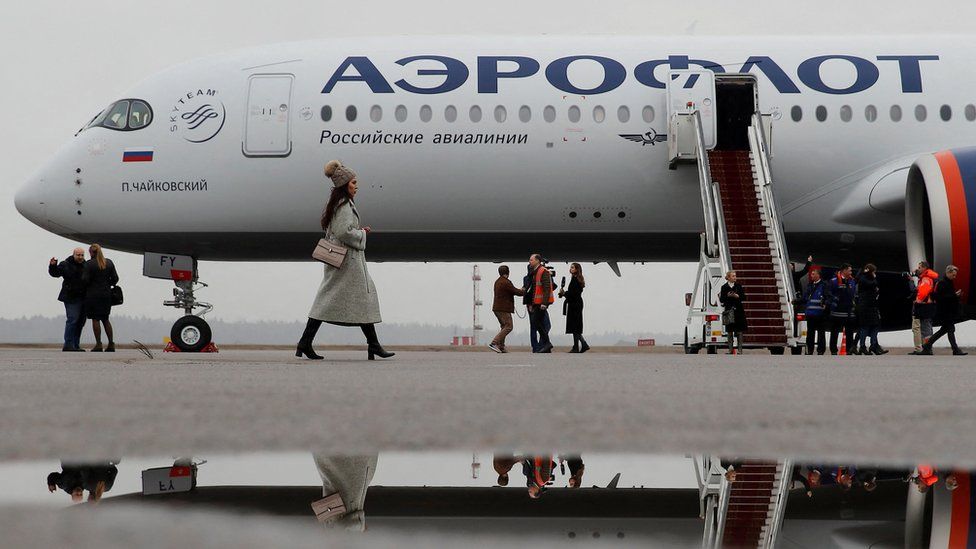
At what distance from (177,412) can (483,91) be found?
10403 mm

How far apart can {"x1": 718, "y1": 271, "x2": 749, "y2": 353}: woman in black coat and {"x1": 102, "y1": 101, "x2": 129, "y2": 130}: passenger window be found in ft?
25.0

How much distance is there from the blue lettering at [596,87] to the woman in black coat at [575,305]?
3588 mm

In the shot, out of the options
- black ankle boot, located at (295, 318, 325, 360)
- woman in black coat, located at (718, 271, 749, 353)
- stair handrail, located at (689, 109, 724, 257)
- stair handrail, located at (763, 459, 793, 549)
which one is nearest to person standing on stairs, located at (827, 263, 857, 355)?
stair handrail, located at (689, 109, 724, 257)

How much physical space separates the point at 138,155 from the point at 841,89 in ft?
28.7

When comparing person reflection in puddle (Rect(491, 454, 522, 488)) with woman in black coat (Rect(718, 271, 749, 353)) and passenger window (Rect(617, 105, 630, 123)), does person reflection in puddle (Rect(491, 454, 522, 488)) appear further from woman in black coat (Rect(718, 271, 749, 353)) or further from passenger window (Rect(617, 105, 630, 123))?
passenger window (Rect(617, 105, 630, 123))

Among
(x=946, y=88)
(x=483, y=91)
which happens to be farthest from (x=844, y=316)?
(x=483, y=91)

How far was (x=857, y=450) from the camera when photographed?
2777 mm

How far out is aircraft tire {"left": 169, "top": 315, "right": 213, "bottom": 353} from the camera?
43.8ft

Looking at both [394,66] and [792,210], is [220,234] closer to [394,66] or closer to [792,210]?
[394,66]

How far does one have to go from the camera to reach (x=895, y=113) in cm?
1401

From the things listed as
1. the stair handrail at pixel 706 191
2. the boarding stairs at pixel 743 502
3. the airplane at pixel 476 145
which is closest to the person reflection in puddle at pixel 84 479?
the boarding stairs at pixel 743 502

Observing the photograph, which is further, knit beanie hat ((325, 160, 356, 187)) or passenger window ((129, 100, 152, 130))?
passenger window ((129, 100, 152, 130))

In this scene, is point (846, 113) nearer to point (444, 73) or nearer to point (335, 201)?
point (444, 73)

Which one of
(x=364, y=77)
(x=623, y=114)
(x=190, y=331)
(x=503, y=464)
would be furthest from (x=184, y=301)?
(x=503, y=464)
